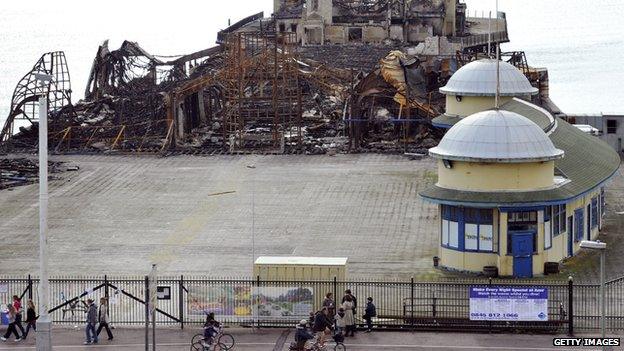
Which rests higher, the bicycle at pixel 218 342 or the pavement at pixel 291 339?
the bicycle at pixel 218 342

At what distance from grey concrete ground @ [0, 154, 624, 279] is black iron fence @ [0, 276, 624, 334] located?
17.3 feet

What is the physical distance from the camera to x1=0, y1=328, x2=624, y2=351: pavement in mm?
38938

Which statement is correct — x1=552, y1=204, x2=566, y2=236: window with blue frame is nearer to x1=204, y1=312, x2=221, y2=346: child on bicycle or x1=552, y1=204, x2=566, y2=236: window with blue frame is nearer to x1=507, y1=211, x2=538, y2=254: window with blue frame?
x1=507, y1=211, x2=538, y2=254: window with blue frame

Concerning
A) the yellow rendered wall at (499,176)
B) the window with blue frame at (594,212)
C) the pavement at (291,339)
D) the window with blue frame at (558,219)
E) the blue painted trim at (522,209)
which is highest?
the yellow rendered wall at (499,176)

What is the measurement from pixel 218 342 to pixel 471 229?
1163cm

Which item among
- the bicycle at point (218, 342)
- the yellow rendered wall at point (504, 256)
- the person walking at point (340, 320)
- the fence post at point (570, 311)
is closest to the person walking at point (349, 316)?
the person walking at point (340, 320)

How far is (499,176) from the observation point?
47281 mm

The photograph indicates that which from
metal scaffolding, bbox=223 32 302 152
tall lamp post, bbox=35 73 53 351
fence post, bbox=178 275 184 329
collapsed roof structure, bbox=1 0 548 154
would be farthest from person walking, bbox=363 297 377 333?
metal scaffolding, bbox=223 32 302 152

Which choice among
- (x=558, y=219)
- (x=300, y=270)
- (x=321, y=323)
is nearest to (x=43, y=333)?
(x=321, y=323)

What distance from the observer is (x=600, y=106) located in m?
144

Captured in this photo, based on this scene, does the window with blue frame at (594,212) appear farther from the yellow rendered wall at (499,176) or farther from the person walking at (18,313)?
the person walking at (18,313)

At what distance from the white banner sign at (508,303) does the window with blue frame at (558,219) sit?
8032 millimetres

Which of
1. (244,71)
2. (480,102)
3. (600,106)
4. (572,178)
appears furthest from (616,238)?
(600,106)

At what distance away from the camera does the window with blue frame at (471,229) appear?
154 ft
